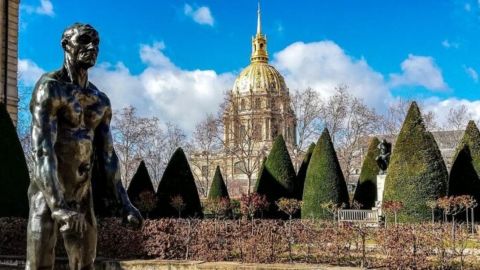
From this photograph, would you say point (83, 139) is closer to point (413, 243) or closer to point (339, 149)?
point (413, 243)

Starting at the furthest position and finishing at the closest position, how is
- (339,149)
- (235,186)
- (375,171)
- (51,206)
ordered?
(235,186) → (339,149) → (375,171) → (51,206)

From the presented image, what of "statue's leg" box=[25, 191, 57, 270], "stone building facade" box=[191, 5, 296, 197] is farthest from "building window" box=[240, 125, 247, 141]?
"statue's leg" box=[25, 191, 57, 270]

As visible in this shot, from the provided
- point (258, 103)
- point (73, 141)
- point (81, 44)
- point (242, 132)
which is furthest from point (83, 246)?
point (258, 103)

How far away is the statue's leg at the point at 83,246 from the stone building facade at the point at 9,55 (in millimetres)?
22986

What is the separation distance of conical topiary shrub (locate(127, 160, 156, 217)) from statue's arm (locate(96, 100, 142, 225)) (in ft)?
55.2

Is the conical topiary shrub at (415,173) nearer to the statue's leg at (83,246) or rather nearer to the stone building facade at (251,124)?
the stone building facade at (251,124)

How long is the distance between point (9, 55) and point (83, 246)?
80.0ft

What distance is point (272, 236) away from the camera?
12000mm

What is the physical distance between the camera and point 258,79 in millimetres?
103250

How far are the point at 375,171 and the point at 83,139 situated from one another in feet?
86.2

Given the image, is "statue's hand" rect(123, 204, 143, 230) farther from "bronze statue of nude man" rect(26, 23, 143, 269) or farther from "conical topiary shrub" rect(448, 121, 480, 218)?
"conical topiary shrub" rect(448, 121, 480, 218)

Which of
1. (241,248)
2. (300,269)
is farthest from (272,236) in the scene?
(300,269)

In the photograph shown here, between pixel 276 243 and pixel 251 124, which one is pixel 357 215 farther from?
pixel 251 124

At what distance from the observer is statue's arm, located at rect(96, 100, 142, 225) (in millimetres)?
4969
